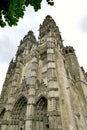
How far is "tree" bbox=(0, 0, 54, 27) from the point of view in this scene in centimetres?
251

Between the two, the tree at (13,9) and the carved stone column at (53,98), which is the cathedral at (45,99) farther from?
the tree at (13,9)

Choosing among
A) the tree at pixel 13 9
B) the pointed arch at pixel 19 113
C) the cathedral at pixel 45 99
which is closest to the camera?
the tree at pixel 13 9

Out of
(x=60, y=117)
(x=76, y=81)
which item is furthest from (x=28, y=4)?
(x=76, y=81)

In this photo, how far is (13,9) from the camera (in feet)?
8.49

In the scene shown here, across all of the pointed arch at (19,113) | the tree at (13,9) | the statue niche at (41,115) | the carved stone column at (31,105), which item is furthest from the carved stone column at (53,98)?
the tree at (13,9)

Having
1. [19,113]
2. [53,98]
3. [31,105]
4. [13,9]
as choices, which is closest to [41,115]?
[31,105]

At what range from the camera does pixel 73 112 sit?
14.3 metres

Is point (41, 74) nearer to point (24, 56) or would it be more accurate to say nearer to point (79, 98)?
point (79, 98)

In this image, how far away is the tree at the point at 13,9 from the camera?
251 cm

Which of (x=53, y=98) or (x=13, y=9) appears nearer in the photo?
(x=13, y=9)

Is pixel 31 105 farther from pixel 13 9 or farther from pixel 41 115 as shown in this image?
pixel 13 9

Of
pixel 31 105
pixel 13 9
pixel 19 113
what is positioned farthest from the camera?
pixel 19 113

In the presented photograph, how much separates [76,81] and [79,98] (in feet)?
9.15

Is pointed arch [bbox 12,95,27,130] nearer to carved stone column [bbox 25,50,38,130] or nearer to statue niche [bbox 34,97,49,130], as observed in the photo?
carved stone column [bbox 25,50,38,130]
